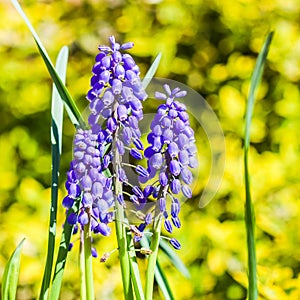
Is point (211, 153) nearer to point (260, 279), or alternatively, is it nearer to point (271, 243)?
point (271, 243)

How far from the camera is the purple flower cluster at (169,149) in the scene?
98 centimetres

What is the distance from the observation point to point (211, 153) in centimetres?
205

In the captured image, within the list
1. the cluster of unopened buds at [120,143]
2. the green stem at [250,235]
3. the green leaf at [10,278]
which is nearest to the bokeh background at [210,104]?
the green stem at [250,235]

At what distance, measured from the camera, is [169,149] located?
980 mm

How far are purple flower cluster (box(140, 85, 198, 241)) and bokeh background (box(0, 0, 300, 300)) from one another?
81 cm

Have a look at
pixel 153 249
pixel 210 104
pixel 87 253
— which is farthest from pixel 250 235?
pixel 210 104

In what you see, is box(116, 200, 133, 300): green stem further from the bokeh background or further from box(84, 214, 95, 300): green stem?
the bokeh background

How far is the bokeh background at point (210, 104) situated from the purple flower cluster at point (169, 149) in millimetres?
810

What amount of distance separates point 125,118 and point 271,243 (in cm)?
114

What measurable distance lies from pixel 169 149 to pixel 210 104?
1301mm

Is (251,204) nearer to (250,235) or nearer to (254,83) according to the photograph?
(250,235)

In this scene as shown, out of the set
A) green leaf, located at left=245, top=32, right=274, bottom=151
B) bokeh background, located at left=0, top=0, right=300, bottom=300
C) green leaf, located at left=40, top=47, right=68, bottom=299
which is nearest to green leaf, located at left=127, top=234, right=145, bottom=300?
green leaf, located at left=40, top=47, right=68, bottom=299

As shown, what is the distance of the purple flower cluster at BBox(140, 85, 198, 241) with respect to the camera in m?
0.98

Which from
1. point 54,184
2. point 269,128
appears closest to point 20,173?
point 269,128
